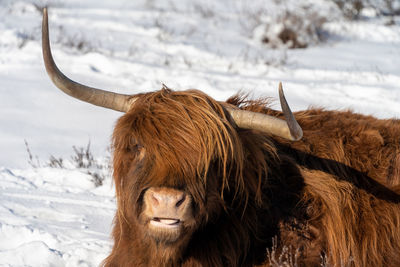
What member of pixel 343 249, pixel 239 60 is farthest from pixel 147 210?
pixel 239 60

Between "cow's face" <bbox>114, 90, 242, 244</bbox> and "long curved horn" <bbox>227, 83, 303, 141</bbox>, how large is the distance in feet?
0.25

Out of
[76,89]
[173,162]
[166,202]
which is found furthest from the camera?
[76,89]

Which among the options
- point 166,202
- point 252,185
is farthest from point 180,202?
point 252,185

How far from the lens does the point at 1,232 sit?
159 inches

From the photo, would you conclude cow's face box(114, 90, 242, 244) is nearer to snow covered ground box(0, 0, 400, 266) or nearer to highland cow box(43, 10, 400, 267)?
highland cow box(43, 10, 400, 267)

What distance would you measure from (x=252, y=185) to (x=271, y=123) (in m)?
0.50

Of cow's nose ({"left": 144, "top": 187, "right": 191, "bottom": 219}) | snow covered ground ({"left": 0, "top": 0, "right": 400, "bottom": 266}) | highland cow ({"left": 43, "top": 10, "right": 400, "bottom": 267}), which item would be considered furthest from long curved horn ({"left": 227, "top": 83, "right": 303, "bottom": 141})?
snow covered ground ({"left": 0, "top": 0, "right": 400, "bottom": 266})

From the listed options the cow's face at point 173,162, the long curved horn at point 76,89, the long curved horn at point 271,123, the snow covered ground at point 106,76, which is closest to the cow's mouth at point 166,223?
the cow's face at point 173,162

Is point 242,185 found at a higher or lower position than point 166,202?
lower

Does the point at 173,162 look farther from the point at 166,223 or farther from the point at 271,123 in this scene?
the point at 271,123

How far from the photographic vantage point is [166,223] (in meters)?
2.63

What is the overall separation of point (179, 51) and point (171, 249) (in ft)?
27.2

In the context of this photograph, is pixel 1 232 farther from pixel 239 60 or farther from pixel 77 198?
pixel 239 60

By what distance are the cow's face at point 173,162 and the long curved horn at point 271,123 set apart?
0.25ft
